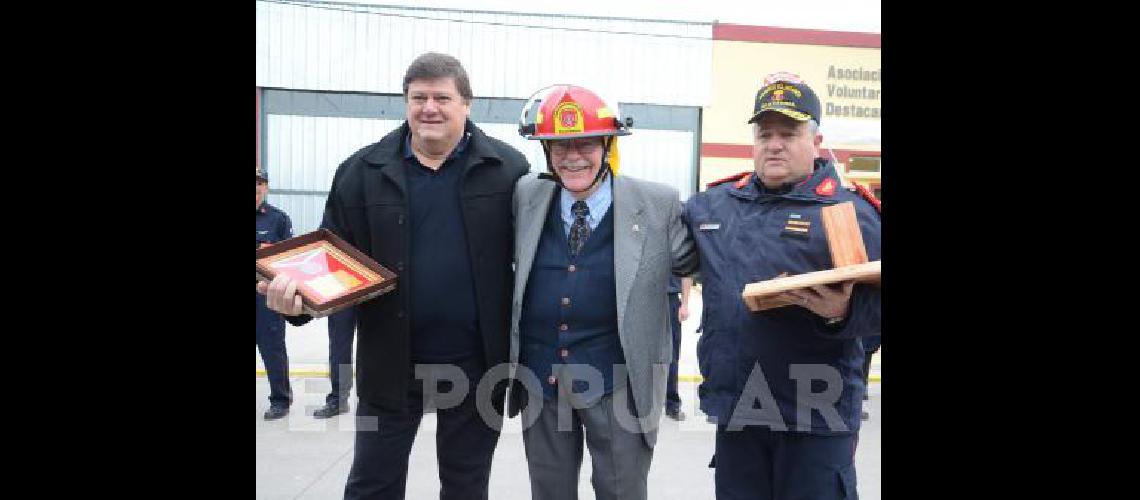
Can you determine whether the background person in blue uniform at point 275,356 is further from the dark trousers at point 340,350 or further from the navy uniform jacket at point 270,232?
the dark trousers at point 340,350

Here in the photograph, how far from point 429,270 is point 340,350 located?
3.18 m

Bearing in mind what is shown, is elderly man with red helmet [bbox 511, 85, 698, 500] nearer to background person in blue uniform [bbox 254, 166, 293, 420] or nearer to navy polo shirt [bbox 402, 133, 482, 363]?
navy polo shirt [bbox 402, 133, 482, 363]

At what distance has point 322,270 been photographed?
7.85 feet

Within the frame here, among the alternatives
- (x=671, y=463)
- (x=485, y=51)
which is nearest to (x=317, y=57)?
(x=485, y=51)

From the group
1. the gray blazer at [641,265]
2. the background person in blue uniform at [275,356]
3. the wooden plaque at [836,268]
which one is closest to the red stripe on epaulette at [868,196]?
the wooden plaque at [836,268]

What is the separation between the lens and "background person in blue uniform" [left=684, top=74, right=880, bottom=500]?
89.6 inches

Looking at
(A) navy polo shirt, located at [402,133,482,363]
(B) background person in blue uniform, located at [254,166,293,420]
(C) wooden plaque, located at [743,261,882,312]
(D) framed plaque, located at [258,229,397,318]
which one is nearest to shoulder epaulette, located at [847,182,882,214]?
(C) wooden plaque, located at [743,261,882,312]

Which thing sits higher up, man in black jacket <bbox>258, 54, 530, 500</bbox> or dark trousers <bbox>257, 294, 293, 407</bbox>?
man in black jacket <bbox>258, 54, 530, 500</bbox>

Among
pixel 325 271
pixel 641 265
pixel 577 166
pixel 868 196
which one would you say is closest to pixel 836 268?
pixel 868 196

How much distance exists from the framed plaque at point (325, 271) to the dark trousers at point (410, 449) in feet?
1.57

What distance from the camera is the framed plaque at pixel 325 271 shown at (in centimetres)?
226

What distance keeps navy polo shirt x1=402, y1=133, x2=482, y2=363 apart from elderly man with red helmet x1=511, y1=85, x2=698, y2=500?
0.70 ft
